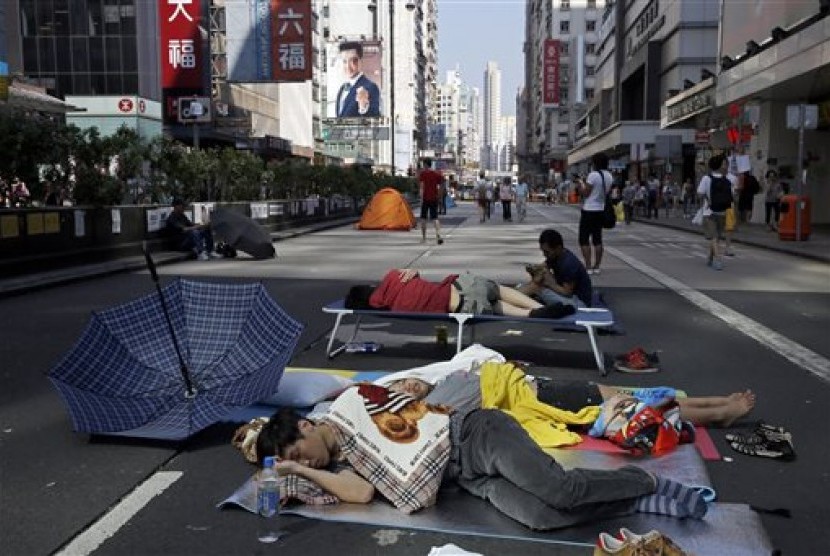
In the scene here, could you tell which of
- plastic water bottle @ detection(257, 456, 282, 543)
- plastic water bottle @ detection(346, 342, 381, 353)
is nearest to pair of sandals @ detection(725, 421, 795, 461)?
plastic water bottle @ detection(257, 456, 282, 543)

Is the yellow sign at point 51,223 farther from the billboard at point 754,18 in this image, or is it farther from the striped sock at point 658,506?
the billboard at point 754,18

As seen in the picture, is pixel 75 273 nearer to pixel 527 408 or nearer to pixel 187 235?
pixel 187 235

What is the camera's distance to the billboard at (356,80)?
5631cm

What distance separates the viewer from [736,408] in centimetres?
532

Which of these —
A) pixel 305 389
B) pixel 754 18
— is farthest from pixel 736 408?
pixel 754 18

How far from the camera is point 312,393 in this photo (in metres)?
5.61

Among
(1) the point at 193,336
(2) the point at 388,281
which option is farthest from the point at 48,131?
(1) the point at 193,336

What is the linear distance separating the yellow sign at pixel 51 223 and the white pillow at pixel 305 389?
9549 mm

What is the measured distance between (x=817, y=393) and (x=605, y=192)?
7.76 meters

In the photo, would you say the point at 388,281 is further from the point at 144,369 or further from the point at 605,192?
the point at 605,192

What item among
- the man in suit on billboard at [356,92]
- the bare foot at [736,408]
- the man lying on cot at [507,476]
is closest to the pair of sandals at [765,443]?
the bare foot at [736,408]

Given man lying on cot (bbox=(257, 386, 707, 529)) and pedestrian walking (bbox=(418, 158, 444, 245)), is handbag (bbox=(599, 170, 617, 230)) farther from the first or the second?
man lying on cot (bbox=(257, 386, 707, 529))

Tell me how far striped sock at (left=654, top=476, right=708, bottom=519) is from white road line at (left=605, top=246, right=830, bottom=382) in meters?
3.49

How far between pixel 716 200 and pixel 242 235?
954 cm
